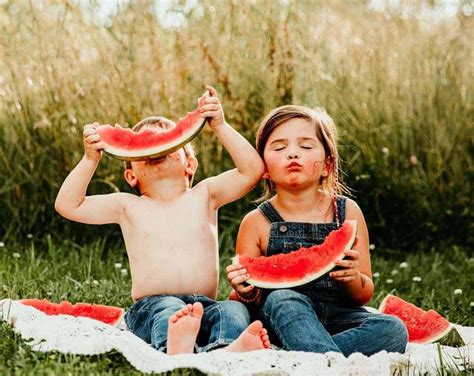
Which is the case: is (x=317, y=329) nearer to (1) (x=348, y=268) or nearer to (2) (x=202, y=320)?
(1) (x=348, y=268)

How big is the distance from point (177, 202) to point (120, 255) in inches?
85.7

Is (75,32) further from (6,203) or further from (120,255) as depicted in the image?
(120,255)

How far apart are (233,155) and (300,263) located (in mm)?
601

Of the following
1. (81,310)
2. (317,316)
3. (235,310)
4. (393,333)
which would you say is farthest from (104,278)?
(393,333)

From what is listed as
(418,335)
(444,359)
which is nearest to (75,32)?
(418,335)

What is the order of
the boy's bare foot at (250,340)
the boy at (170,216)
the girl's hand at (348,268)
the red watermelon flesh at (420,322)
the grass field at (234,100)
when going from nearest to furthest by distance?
1. the boy's bare foot at (250,340)
2. the girl's hand at (348,268)
3. the boy at (170,216)
4. the red watermelon flesh at (420,322)
5. the grass field at (234,100)

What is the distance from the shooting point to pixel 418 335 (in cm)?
432

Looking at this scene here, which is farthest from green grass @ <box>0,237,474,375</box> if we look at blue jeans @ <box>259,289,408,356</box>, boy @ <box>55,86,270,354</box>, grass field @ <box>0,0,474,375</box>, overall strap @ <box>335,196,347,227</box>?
overall strap @ <box>335,196,347,227</box>

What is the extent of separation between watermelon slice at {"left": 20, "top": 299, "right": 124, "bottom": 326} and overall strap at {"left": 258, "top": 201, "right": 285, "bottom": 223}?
872mm

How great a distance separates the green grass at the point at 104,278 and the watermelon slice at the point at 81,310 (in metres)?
0.43

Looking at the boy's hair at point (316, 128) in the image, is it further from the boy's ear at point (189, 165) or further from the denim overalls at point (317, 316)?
the boy's ear at point (189, 165)

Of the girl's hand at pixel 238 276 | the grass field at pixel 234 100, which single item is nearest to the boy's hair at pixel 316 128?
the girl's hand at pixel 238 276

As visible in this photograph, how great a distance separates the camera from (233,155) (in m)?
4.11

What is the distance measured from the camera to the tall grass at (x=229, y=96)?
662cm
